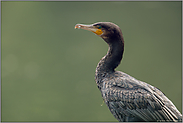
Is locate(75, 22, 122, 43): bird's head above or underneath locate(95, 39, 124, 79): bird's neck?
above

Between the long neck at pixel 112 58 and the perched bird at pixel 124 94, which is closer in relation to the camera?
the perched bird at pixel 124 94

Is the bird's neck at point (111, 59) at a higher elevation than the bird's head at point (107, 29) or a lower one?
lower

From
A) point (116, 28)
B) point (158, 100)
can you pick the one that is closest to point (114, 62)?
point (116, 28)

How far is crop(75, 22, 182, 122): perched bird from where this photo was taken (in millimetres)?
1639

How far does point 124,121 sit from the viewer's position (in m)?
1.73

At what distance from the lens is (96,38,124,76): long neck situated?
1.85m

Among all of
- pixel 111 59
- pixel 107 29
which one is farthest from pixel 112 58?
pixel 107 29

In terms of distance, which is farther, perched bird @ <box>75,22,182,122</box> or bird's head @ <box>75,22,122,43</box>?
bird's head @ <box>75,22,122,43</box>

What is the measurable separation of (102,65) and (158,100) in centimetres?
57

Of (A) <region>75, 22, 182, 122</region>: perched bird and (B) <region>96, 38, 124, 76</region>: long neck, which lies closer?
(A) <region>75, 22, 182, 122</region>: perched bird

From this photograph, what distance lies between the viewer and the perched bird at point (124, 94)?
164 cm

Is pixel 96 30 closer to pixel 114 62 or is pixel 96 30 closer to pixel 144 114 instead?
pixel 114 62

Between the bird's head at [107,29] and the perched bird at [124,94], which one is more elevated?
the bird's head at [107,29]

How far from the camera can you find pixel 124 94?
1.73m
